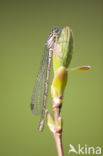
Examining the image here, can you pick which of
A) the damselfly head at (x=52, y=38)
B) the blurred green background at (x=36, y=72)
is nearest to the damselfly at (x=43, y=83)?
the damselfly head at (x=52, y=38)

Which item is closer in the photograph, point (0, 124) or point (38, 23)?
point (0, 124)

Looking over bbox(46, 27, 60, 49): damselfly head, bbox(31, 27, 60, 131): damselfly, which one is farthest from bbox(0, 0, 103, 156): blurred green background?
bbox(46, 27, 60, 49): damselfly head

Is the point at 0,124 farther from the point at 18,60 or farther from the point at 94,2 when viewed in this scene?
the point at 94,2

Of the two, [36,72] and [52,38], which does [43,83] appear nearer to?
[52,38]

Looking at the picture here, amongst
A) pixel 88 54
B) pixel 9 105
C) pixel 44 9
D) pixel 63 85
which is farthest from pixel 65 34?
pixel 44 9

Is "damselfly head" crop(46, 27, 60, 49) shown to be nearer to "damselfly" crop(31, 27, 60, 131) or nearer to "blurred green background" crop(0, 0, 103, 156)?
"damselfly" crop(31, 27, 60, 131)

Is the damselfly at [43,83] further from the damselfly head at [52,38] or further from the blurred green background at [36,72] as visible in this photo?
the blurred green background at [36,72]

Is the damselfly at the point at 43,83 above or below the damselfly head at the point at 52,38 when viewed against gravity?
below

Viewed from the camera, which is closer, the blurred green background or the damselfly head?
the damselfly head
